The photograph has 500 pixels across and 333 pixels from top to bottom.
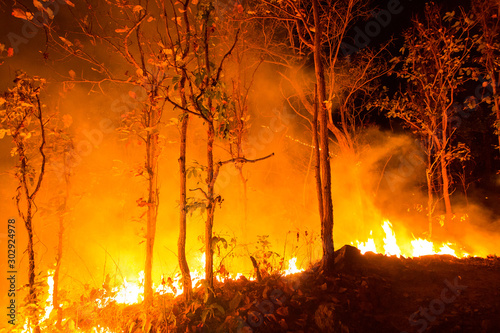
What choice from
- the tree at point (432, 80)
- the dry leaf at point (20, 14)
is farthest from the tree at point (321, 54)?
the dry leaf at point (20, 14)

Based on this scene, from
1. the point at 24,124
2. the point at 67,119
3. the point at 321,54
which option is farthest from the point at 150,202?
the point at 321,54

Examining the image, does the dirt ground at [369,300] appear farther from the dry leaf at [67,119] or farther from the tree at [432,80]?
the tree at [432,80]

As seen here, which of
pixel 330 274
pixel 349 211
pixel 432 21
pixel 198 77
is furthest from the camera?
pixel 349 211

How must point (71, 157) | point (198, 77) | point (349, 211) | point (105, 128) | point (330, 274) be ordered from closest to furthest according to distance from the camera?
point (198, 77) < point (330, 274) < point (71, 157) < point (105, 128) < point (349, 211)

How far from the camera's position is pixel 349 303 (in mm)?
4789

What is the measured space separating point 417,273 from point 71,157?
9.85m

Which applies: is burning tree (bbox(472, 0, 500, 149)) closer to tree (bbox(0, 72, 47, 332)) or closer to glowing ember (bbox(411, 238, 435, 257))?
glowing ember (bbox(411, 238, 435, 257))

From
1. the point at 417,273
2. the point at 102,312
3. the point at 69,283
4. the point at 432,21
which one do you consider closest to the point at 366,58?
the point at 432,21

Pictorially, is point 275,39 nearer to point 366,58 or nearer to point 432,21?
point 366,58

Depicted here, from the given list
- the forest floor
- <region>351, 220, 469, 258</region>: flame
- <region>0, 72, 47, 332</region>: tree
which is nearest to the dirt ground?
the forest floor

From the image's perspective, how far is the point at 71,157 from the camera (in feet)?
32.3

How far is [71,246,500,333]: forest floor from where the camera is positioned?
447cm

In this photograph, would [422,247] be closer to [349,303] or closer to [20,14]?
[349,303]

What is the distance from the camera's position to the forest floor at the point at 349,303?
4.47 m
